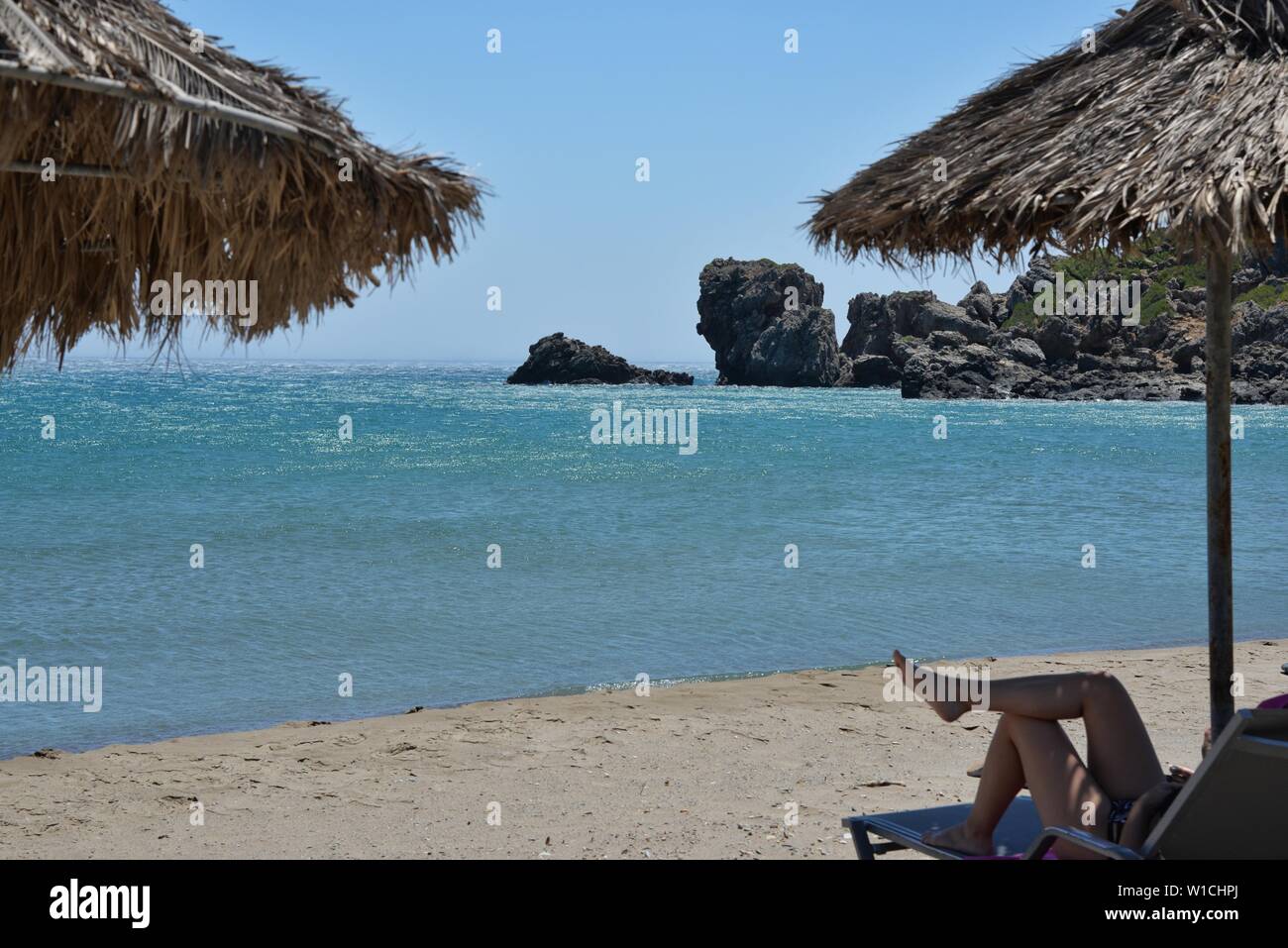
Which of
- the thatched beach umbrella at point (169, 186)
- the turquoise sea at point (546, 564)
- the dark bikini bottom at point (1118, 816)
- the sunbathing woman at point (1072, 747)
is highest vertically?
the thatched beach umbrella at point (169, 186)

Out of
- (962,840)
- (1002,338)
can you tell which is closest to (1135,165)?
(962,840)

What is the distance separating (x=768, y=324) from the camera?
77.9 meters

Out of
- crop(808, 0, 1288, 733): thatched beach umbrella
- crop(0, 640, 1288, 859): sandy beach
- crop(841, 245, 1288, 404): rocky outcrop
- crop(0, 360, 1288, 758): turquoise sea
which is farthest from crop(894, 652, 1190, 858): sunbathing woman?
crop(841, 245, 1288, 404): rocky outcrop

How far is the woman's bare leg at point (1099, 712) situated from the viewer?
9.86ft

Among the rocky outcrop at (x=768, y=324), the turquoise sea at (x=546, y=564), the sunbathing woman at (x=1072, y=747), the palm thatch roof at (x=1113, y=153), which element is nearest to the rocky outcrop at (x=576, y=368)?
the rocky outcrop at (x=768, y=324)

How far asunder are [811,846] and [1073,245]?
2.31 metres

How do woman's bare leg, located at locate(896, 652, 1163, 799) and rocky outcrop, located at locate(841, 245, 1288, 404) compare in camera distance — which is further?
rocky outcrop, located at locate(841, 245, 1288, 404)

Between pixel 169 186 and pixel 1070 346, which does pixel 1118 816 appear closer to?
pixel 169 186

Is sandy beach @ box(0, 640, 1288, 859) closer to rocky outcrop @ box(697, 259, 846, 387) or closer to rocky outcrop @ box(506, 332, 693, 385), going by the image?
rocky outcrop @ box(697, 259, 846, 387)

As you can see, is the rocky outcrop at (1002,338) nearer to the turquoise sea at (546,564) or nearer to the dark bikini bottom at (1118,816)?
the turquoise sea at (546,564)

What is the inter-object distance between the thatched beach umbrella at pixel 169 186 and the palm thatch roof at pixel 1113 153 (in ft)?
5.17

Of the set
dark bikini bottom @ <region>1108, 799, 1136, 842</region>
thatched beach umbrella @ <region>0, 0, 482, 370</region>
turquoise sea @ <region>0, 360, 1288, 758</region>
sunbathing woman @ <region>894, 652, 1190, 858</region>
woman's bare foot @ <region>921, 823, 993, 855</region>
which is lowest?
turquoise sea @ <region>0, 360, 1288, 758</region>

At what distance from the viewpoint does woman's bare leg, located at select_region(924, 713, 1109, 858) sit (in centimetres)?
298

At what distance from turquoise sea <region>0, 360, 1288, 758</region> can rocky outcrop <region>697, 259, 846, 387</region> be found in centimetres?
4244
